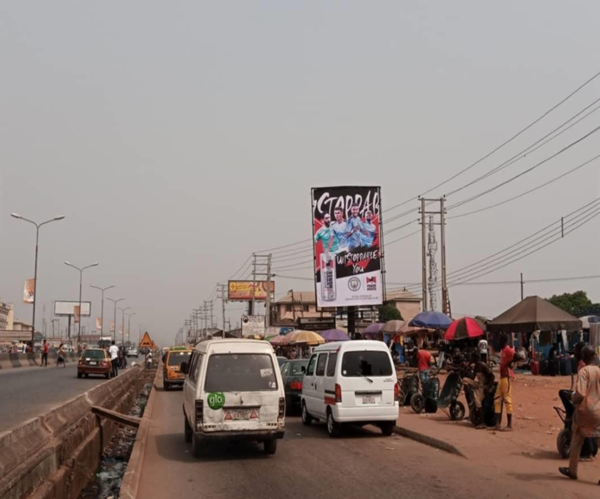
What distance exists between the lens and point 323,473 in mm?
10234

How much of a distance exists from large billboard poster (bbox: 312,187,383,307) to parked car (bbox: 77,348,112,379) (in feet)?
41.1

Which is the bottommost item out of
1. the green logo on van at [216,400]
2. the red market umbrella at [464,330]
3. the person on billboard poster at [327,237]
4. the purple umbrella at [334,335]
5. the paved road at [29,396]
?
the paved road at [29,396]

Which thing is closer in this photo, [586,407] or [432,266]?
[586,407]

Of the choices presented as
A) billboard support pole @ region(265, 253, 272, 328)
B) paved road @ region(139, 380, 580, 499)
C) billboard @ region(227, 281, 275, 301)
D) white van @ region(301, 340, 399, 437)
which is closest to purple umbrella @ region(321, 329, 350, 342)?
white van @ region(301, 340, 399, 437)

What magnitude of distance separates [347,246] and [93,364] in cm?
1540

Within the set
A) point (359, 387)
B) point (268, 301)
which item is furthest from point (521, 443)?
point (268, 301)

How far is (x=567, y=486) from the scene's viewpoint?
8945 millimetres

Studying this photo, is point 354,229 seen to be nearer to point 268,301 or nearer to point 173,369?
point 173,369

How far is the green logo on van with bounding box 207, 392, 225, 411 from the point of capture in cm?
1130

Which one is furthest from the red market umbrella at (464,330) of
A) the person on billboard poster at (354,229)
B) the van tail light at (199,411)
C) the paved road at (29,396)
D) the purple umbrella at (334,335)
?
the van tail light at (199,411)

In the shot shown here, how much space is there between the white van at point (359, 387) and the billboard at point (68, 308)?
121316 mm

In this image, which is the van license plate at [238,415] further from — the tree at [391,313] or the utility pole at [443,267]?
the tree at [391,313]

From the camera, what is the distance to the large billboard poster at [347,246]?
35281 mm

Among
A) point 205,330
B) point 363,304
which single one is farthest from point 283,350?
point 205,330
